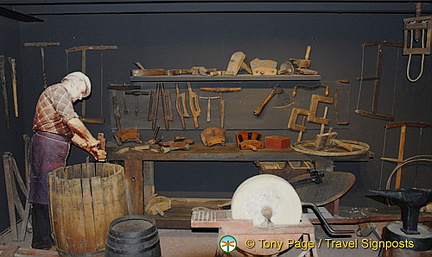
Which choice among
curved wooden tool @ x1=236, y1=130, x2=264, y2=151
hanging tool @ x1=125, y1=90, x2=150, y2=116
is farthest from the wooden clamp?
hanging tool @ x1=125, y1=90, x2=150, y2=116

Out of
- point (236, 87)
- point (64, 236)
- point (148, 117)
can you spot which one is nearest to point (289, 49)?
point (236, 87)

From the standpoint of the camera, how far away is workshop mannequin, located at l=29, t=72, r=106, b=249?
4.01 metres

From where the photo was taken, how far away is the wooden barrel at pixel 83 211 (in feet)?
9.91

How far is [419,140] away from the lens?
527 cm

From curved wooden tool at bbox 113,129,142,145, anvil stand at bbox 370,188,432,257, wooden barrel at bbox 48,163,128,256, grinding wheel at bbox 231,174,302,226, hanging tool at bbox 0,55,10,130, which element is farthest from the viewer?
curved wooden tool at bbox 113,129,142,145

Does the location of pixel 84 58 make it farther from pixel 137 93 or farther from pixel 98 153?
pixel 98 153

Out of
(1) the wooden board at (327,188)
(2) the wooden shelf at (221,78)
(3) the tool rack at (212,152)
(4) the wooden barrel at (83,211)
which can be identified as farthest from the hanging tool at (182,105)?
(4) the wooden barrel at (83,211)

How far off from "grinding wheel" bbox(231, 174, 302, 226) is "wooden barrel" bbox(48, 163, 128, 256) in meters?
1.01

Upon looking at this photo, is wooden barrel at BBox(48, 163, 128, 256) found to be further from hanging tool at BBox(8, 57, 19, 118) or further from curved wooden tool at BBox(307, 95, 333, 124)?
curved wooden tool at BBox(307, 95, 333, 124)

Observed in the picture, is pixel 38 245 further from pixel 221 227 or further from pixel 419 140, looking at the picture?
pixel 419 140

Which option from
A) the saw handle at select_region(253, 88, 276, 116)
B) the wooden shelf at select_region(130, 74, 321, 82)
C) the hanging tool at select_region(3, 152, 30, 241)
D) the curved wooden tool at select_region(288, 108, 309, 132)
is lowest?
the hanging tool at select_region(3, 152, 30, 241)

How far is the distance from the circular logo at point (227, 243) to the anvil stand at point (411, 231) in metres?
1.03

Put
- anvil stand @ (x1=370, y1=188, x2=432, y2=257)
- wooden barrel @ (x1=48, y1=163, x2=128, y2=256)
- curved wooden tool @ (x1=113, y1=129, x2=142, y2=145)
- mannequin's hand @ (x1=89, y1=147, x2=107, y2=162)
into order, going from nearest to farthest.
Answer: anvil stand @ (x1=370, y1=188, x2=432, y2=257) < wooden barrel @ (x1=48, y1=163, x2=128, y2=256) < mannequin's hand @ (x1=89, y1=147, x2=107, y2=162) < curved wooden tool @ (x1=113, y1=129, x2=142, y2=145)

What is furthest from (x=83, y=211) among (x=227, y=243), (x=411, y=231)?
(x=411, y=231)
